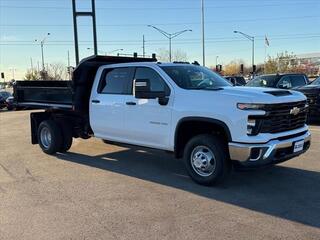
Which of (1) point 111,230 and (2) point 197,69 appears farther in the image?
(2) point 197,69

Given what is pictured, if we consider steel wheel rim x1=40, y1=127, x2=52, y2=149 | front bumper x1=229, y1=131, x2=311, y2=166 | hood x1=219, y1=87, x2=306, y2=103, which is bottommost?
steel wheel rim x1=40, y1=127, x2=52, y2=149

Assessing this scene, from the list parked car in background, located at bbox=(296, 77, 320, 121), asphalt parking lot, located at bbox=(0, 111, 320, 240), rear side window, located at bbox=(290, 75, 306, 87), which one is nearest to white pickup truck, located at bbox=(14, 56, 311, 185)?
asphalt parking lot, located at bbox=(0, 111, 320, 240)

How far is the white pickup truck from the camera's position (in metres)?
6.51

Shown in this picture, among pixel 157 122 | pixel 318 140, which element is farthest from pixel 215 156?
pixel 318 140

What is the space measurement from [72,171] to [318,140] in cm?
610

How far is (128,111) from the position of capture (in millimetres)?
8258

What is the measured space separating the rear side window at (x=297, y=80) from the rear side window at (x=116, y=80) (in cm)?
1039

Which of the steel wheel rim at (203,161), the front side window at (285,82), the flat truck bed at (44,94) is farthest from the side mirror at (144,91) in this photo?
the front side window at (285,82)

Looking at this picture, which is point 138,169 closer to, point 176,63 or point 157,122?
point 157,122

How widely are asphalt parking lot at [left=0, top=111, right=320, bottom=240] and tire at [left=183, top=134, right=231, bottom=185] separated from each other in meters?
0.18

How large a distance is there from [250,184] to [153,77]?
241 cm

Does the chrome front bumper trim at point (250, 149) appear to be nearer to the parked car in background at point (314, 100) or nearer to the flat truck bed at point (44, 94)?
the flat truck bed at point (44, 94)

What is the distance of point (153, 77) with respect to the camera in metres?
7.84

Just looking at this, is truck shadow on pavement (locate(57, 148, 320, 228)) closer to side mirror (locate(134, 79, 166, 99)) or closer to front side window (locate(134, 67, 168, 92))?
side mirror (locate(134, 79, 166, 99))
